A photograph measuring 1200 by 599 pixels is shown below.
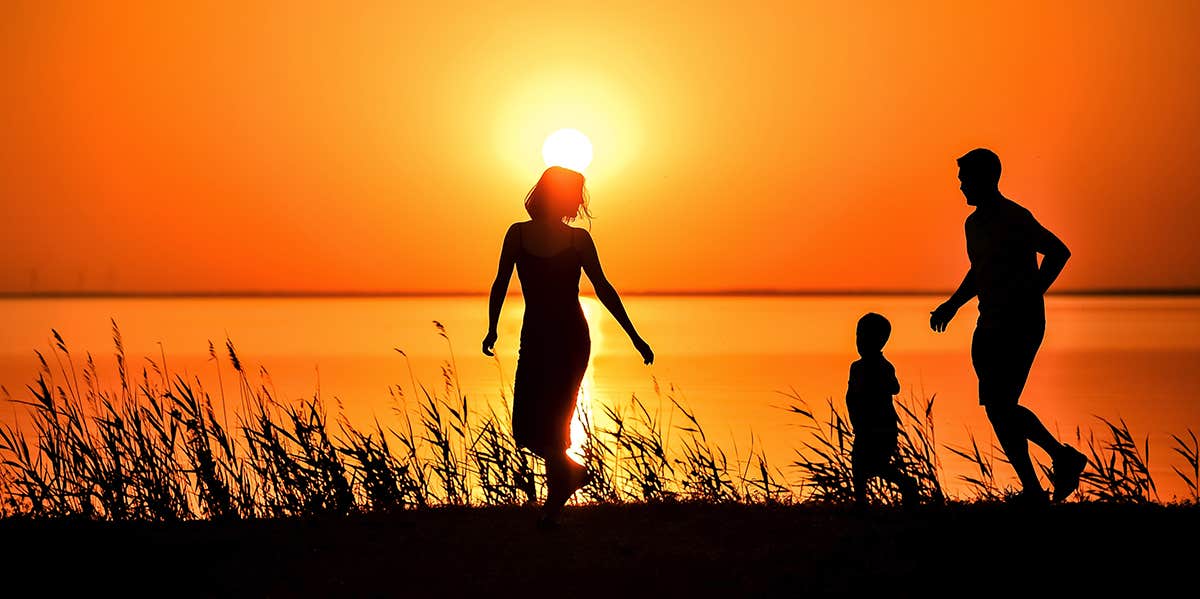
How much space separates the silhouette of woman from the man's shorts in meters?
1.96

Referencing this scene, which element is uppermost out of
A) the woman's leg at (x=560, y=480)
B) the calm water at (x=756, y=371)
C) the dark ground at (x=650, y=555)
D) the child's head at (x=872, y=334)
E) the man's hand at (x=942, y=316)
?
the calm water at (x=756, y=371)

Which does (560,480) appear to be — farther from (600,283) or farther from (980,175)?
(980,175)

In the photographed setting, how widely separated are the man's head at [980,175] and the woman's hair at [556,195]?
2.26 metres

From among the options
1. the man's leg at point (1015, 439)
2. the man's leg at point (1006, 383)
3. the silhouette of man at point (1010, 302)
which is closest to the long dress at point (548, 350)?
the silhouette of man at point (1010, 302)

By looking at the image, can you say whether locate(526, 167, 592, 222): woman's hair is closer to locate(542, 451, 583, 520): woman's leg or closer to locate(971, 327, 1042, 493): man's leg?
locate(542, 451, 583, 520): woman's leg

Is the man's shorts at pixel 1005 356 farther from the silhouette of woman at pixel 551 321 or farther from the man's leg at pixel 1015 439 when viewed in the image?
the silhouette of woman at pixel 551 321

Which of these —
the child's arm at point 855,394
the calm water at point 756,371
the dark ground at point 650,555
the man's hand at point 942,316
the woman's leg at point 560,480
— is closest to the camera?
the dark ground at point 650,555

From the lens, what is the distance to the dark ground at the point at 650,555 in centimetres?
565

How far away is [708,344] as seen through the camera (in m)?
70.7

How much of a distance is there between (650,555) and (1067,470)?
8.56ft

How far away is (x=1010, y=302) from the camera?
22.6 feet

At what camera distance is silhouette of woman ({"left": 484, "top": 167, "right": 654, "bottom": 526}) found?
6.73 meters

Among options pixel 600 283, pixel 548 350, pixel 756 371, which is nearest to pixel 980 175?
pixel 600 283

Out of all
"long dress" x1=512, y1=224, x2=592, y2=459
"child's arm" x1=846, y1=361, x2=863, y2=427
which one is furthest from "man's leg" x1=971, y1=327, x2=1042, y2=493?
"long dress" x1=512, y1=224, x2=592, y2=459
